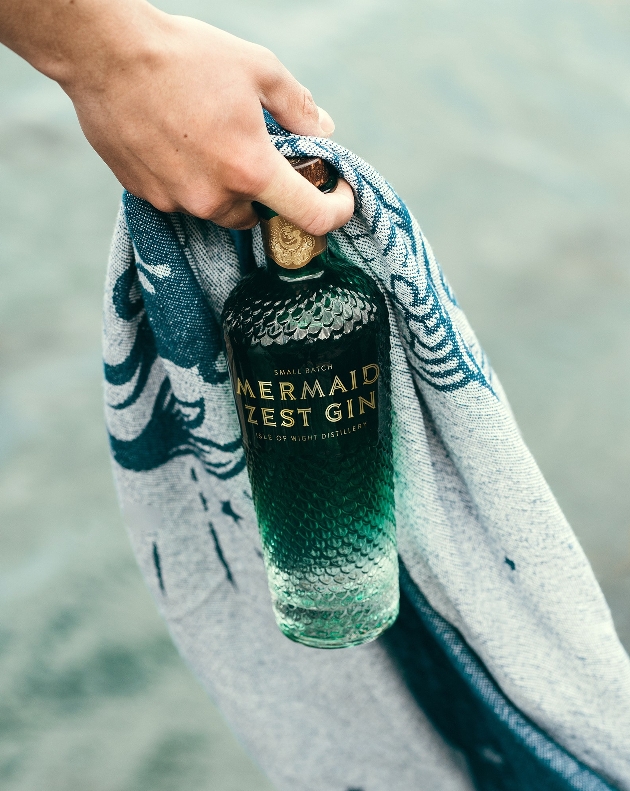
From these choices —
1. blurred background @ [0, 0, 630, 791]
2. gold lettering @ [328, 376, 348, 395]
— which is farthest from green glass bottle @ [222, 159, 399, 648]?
blurred background @ [0, 0, 630, 791]

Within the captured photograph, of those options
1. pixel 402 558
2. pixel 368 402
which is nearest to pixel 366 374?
pixel 368 402

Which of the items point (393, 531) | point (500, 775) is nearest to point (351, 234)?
point (393, 531)

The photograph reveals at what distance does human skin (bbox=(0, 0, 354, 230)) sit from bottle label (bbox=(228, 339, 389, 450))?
9cm

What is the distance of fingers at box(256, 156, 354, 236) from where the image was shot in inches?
18.6

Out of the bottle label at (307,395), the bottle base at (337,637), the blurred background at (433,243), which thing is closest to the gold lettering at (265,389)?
the bottle label at (307,395)

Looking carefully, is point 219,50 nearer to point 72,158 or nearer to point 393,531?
point 393,531

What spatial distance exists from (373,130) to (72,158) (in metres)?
0.47

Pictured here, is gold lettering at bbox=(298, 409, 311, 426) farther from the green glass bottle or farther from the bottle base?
the bottle base

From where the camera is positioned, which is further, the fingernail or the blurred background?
the blurred background

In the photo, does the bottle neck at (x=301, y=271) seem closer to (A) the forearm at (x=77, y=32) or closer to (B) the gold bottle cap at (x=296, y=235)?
(B) the gold bottle cap at (x=296, y=235)

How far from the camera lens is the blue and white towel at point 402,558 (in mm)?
583

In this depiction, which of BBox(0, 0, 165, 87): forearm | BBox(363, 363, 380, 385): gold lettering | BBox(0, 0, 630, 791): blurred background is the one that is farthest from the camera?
BBox(0, 0, 630, 791): blurred background

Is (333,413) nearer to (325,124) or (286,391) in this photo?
(286,391)

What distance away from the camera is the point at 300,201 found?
1.57 ft
